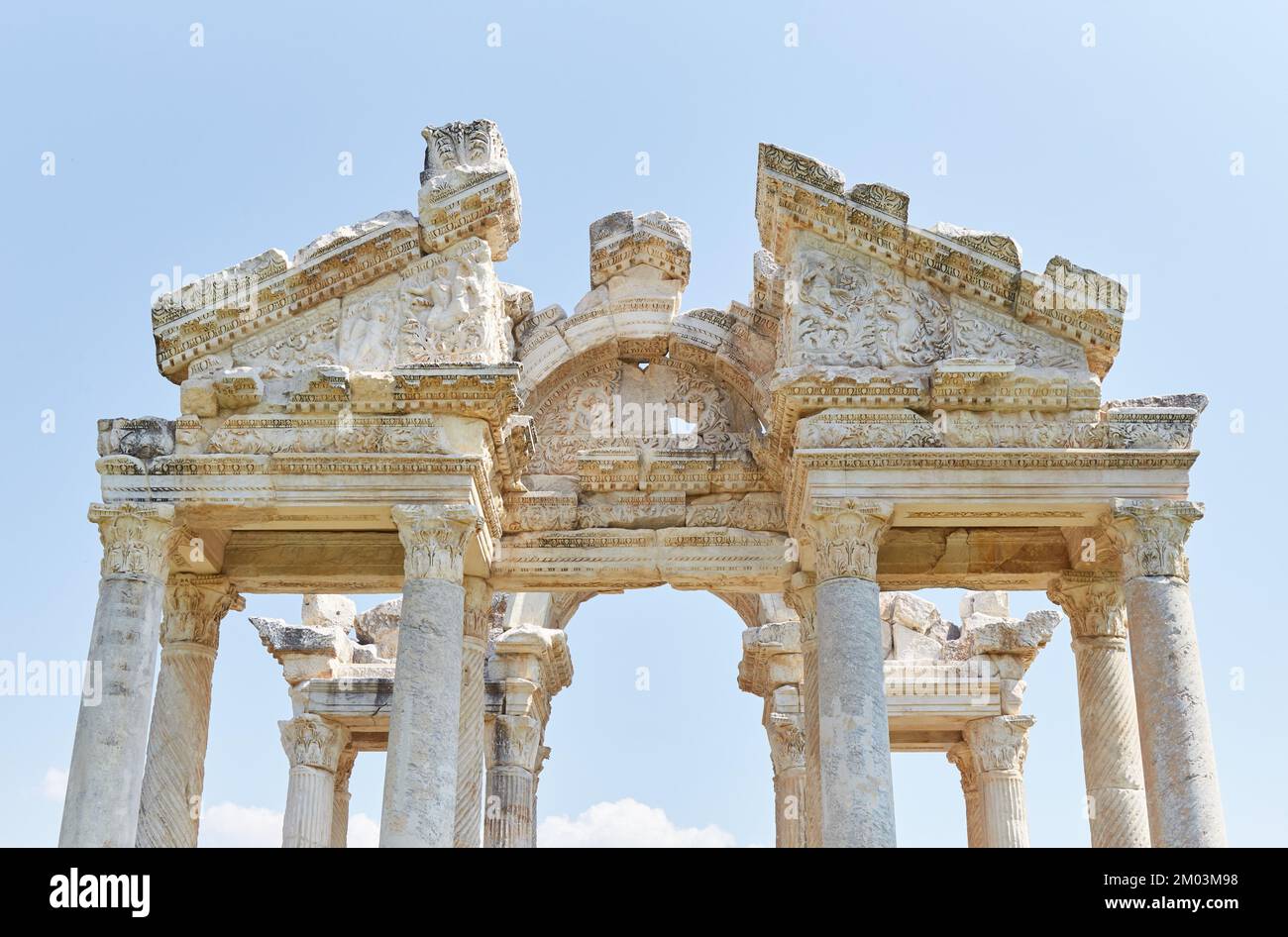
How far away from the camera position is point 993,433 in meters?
17.0

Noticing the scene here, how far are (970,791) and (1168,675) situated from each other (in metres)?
A: 9.12

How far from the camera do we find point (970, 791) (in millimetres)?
24438

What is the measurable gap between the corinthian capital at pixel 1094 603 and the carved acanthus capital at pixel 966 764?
5536mm

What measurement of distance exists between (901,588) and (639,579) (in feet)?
11.3

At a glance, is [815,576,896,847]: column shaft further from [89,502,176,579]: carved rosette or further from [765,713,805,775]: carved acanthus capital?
[89,502,176,579]: carved rosette

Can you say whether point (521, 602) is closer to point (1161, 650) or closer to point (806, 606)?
point (806, 606)

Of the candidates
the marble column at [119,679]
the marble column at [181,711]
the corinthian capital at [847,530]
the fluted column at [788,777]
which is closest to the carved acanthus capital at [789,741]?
the fluted column at [788,777]

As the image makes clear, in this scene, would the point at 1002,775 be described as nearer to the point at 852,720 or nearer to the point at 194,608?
the point at 852,720

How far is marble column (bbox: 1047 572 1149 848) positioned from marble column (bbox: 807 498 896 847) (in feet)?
11.5

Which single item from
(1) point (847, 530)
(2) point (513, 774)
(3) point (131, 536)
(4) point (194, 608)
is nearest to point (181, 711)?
(4) point (194, 608)

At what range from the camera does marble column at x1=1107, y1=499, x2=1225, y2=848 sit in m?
15.3

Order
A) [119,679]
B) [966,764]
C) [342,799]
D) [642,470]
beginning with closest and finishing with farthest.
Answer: [119,679] → [642,470] → [966,764] → [342,799]

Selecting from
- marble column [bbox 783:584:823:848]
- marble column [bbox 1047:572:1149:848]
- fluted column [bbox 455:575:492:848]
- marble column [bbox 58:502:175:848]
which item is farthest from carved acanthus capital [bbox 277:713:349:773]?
marble column [bbox 1047:572:1149:848]
